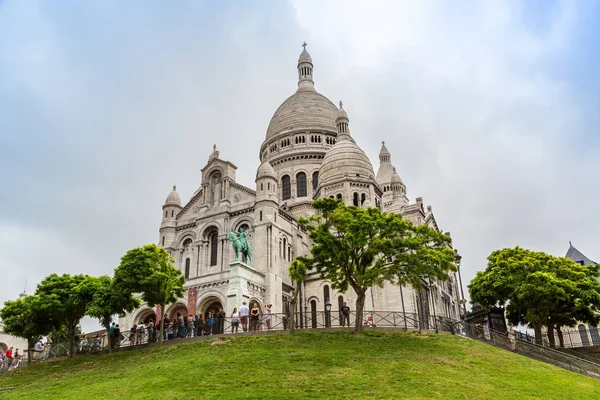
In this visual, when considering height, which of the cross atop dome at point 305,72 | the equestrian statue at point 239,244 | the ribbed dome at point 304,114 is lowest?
the equestrian statue at point 239,244

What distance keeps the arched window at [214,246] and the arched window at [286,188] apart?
60.2ft

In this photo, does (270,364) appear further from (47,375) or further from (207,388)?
(47,375)

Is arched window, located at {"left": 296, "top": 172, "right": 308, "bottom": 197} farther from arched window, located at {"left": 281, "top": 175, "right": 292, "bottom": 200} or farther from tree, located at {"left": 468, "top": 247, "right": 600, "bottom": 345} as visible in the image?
tree, located at {"left": 468, "top": 247, "right": 600, "bottom": 345}

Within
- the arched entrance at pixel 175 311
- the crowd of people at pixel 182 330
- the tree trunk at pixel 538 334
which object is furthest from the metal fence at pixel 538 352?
the arched entrance at pixel 175 311

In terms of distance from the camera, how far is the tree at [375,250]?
2950 cm

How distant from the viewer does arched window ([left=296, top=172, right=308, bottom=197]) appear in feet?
209

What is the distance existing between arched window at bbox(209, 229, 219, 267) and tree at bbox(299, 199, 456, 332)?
16924 mm

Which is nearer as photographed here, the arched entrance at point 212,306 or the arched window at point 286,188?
the arched entrance at point 212,306

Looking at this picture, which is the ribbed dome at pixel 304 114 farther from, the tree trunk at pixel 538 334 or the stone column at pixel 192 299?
the tree trunk at pixel 538 334

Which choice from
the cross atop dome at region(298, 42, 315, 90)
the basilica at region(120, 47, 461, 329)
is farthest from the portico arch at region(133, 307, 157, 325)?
the cross atop dome at region(298, 42, 315, 90)

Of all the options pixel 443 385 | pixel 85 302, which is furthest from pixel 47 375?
pixel 443 385

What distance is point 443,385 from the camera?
20.1m

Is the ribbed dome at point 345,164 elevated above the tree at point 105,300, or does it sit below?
above

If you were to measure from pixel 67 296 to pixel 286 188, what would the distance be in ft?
120
